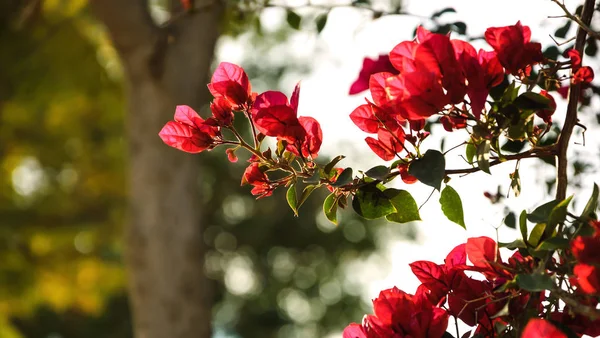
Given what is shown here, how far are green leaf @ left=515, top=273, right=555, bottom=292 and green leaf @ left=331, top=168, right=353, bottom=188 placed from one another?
0.17 metres

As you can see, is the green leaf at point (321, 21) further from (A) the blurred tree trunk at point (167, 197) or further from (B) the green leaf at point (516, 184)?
(A) the blurred tree trunk at point (167, 197)

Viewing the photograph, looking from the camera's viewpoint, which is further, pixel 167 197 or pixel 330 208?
pixel 167 197

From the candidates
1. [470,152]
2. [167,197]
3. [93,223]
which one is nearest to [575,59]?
[470,152]

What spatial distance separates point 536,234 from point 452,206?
10 centimetres

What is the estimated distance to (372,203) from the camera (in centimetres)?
71

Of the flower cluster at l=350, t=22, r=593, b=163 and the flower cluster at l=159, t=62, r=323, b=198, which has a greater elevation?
the flower cluster at l=350, t=22, r=593, b=163

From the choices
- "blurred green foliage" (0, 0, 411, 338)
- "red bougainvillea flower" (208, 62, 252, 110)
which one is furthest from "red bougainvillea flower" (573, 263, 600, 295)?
"blurred green foliage" (0, 0, 411, 338)

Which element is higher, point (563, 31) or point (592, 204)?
point (592, 204)

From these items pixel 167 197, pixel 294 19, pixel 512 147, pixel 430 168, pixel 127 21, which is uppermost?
pixel 430 168

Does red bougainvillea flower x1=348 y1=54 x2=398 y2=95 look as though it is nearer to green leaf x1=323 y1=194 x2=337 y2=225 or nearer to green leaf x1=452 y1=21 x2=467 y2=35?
green leaf x1=452 y1=21 x2=467 y2=35

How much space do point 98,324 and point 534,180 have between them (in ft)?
27.5

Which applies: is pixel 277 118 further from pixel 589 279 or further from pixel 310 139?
pixel 589 279

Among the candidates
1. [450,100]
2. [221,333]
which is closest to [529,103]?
[450,100]

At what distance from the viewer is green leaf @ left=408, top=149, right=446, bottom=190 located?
0.64 meters
